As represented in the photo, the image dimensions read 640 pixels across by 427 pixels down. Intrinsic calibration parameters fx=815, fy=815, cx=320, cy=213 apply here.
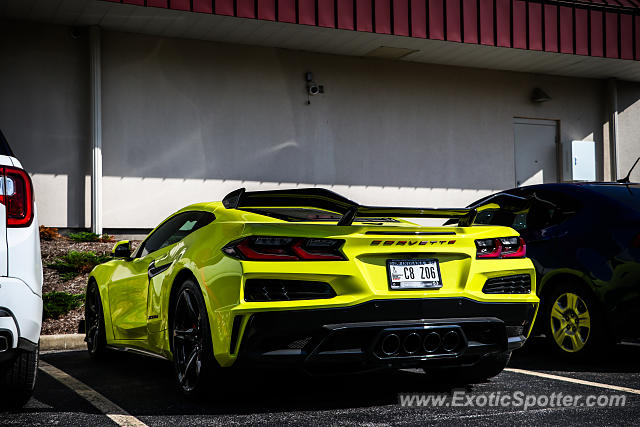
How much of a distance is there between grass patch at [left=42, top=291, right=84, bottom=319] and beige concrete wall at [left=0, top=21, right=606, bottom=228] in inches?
152

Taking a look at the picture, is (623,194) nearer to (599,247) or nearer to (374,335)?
(599,247)

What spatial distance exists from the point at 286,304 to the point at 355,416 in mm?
722

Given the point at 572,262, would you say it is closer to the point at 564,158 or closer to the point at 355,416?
the point at 355,416

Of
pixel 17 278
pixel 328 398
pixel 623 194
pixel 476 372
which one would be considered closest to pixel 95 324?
pixel 328 398

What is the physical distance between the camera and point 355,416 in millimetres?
4418

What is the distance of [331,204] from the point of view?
5098 millimetres

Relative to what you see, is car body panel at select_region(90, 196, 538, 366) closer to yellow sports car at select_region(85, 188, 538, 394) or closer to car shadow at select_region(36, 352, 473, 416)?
yellow sports car at select_region(85, 188, 538, 394)

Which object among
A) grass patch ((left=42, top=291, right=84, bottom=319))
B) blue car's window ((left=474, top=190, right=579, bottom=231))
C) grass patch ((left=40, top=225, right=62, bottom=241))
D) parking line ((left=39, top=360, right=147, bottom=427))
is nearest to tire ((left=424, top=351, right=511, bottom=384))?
blue car's window ((left=474, top=190, right=579, bottom=231))

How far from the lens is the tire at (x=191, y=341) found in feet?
15.0

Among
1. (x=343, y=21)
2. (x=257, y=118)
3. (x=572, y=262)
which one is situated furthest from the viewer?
(x=257, y=118)

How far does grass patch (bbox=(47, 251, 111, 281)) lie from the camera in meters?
10.2

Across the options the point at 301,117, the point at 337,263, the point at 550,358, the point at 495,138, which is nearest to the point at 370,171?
the point at 301,117

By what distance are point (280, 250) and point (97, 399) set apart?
165cm

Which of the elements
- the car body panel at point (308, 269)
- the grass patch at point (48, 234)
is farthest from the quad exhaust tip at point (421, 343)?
the grass patch at point (48, 234)
